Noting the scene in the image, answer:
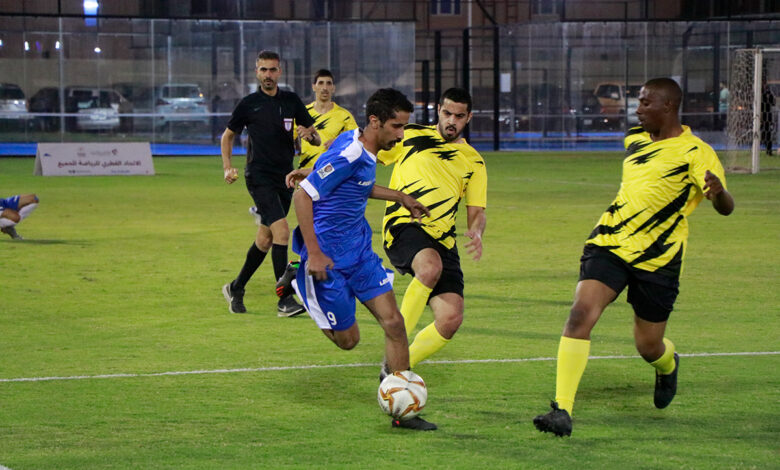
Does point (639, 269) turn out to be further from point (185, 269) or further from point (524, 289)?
point (185, 269)

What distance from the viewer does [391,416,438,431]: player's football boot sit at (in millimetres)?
5996

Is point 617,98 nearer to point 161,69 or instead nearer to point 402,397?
point 161,69

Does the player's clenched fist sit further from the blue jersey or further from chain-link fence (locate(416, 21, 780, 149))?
chain-link fence (locate(416, 21, 780, 149))

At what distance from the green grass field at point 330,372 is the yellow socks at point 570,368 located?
0.20 meters

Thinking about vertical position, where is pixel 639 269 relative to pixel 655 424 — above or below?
above

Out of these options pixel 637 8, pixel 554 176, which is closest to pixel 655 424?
pixel 554 176

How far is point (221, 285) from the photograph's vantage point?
11477 millimetres

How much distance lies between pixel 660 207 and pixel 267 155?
4.89m

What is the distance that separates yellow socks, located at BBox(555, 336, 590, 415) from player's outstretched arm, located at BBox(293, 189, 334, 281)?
1.26 metres

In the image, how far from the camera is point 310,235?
613 cm

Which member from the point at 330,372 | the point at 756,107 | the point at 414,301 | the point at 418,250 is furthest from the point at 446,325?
the point at 756,107

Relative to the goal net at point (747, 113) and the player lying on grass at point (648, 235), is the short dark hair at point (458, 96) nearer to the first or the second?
the player lying on grass at point (648, 235)

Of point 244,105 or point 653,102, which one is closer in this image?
point 653,102

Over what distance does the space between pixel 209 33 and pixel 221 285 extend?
30404 millimetres
